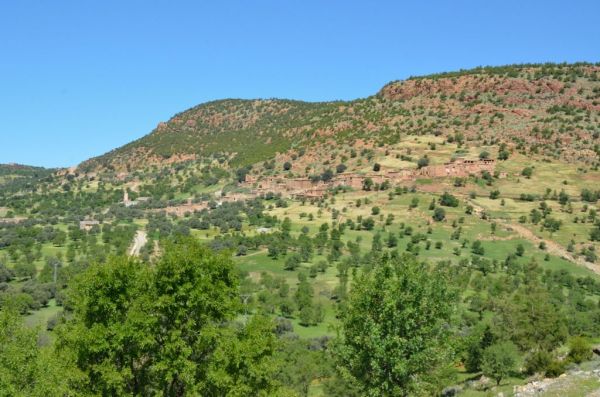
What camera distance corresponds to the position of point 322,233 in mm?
84375

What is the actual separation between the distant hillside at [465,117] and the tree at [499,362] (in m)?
90.5

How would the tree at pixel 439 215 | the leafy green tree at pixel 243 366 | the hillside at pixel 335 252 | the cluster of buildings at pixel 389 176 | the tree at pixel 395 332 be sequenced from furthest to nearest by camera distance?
the cluster of buildings at pixel 389 176 → the tree at pixel 439 215 → the tree at pixel 395 332 → the hillside at pixel 335 252 → the leafy green tree at pixel 243 366

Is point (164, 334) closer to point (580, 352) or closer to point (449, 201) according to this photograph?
point (580, 352)

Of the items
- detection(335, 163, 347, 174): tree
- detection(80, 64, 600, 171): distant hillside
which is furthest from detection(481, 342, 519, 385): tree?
detection(80, 64, 600, 171): distant hillside

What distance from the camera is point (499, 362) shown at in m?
36.7

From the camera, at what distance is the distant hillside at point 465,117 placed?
124750 mm

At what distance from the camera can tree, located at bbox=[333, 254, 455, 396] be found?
19.8 m

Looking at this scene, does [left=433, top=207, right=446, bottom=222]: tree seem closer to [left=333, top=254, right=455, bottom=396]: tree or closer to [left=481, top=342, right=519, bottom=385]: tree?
[left=481, top=342, right=519, bottom=385]: tree

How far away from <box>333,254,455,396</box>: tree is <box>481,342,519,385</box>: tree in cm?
1778

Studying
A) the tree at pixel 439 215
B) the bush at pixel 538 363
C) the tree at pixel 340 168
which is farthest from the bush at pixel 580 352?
the tree at pixel 340 168

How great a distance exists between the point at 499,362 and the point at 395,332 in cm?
2059

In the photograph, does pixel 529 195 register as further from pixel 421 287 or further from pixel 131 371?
pixel 131 371

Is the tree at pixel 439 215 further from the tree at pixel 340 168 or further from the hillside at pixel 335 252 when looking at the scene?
the tree at pixel 340 168

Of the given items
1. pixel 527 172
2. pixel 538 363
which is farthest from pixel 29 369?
pixel 527 172
